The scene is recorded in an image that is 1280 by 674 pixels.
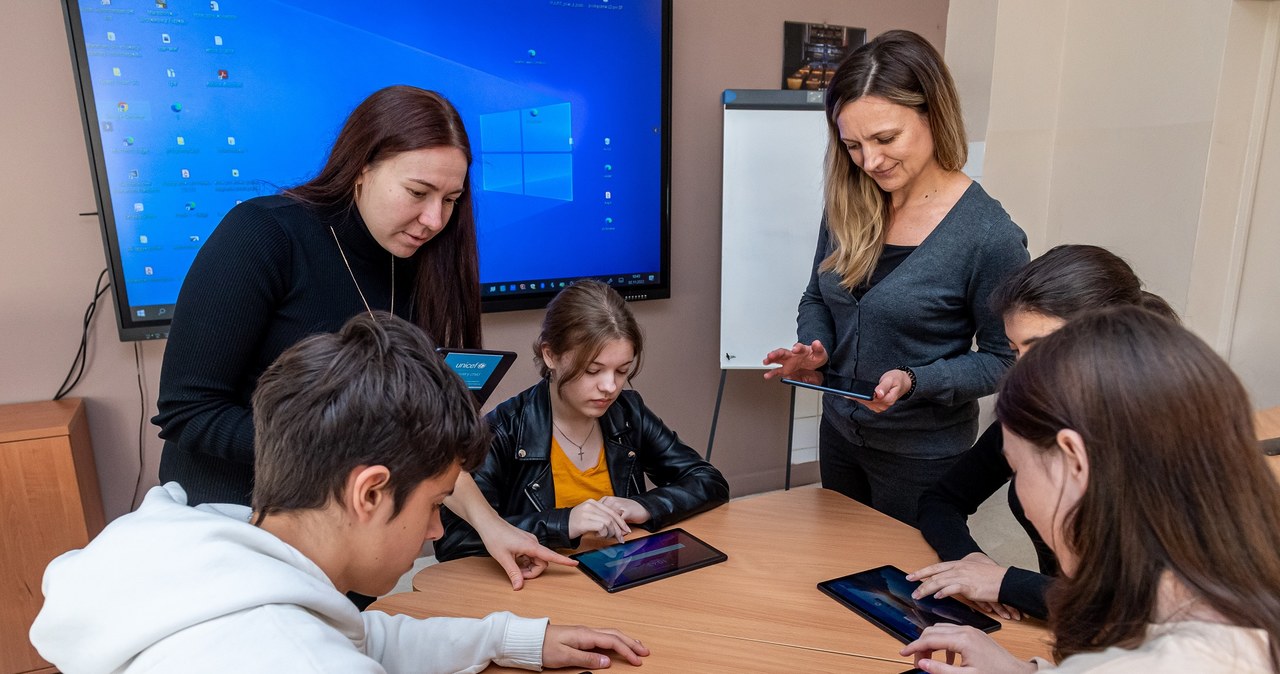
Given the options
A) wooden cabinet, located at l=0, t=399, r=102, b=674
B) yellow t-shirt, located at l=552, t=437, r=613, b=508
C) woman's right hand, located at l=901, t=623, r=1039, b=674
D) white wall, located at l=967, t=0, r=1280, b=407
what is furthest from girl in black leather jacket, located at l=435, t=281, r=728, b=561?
white wall, located at l=967, t=0, r=1280, b=407

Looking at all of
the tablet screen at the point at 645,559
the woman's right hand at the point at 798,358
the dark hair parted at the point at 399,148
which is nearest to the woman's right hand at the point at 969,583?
the tablet screen at the point at 645,559

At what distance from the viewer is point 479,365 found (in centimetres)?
132

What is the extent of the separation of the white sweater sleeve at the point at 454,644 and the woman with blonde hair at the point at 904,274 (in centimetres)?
83

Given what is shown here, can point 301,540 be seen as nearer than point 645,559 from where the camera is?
Yes

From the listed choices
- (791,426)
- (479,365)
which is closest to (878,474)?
(479,365)

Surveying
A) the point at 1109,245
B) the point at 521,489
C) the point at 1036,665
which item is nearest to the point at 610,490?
the point at 521,489

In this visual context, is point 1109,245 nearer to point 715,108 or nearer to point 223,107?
point 715,108

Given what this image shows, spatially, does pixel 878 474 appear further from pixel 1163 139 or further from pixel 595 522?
pixel 1163 139

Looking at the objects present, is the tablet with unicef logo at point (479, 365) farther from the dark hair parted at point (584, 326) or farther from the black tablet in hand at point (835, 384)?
the black tablet in hand at point (835, 384)

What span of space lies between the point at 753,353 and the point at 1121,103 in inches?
69.4

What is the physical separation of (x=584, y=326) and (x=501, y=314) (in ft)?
4.20

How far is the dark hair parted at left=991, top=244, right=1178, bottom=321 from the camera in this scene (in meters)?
1.34

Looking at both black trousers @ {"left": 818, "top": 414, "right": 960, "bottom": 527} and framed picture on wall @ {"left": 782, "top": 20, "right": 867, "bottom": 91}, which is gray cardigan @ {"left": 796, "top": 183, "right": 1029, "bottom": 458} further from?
framed picture on wall @ {"left": 782, "top": 20, "right": 867, "bottom": 91}

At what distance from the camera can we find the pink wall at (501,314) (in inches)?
90.2
